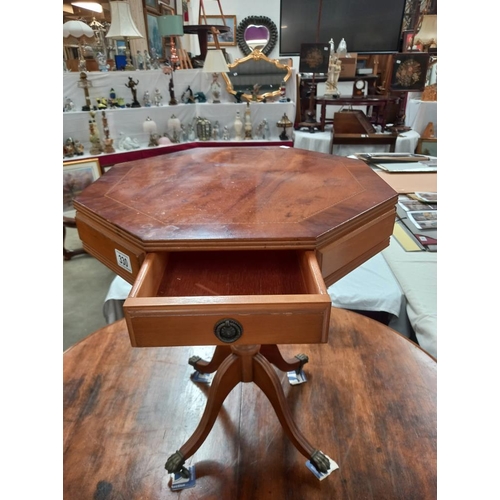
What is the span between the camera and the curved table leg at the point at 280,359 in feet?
2.96

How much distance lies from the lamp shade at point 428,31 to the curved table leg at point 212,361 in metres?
3.40

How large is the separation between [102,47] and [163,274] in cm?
286

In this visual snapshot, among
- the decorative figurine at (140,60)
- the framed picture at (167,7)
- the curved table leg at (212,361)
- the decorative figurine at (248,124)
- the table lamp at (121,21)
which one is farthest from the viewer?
the framed picture at (167,7)

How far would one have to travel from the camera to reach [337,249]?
0.60 metres

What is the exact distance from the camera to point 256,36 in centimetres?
526

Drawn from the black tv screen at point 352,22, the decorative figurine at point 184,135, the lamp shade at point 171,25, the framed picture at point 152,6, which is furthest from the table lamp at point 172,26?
the black tv screen at point 352,22

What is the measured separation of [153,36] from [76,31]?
39.7 inches

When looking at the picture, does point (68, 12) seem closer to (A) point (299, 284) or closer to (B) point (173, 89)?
(B) point (173, 89)

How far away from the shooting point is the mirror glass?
520 cm

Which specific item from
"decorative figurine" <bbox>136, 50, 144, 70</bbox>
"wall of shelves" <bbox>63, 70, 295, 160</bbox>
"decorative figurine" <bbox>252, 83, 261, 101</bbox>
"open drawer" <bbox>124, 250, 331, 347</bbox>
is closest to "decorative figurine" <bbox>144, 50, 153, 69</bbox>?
"decorative figurine" <bbox>136, 50, 144, 70</bbox>

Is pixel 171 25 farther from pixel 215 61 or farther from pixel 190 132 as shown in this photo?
pixel 190 132

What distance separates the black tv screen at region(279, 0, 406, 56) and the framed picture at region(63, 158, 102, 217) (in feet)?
11.8

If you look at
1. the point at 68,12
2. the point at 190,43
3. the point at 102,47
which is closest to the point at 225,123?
the point at 102,47

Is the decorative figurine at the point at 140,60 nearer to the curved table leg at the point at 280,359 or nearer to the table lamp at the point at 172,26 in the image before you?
the table lamp at the point at 172,26
